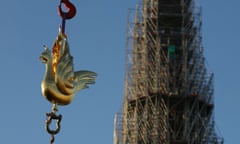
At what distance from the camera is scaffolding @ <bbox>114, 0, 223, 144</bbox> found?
53.7 m

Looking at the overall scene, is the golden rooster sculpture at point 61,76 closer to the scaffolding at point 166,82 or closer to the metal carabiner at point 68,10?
the metal carabiner at point 68,10

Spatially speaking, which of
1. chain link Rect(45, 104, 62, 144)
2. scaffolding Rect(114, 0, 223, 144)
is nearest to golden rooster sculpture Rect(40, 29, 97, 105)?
chain link Rect(45, 104, 62, 144)

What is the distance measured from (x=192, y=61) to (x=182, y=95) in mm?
4420

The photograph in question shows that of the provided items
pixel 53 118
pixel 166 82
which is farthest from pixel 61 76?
pixel 166 82

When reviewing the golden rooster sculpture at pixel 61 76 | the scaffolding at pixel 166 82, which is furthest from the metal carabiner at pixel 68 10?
the scaffolding at pixel 166 82

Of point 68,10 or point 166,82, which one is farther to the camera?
point 166,82

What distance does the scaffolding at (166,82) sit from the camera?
5372cm

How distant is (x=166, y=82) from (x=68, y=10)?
1724 inches

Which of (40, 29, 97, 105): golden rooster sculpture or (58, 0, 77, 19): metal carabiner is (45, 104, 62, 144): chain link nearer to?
(40, 29, 97, 105): golden rooster sculpture

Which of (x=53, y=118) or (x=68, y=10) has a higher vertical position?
(x=68, y=10)

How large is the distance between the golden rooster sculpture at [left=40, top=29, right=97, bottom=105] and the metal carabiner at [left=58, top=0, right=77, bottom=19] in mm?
349

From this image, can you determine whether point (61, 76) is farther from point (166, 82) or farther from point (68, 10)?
point (166, 82)

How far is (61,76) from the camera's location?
11109mm

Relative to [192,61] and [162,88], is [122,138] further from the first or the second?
[192,61]
